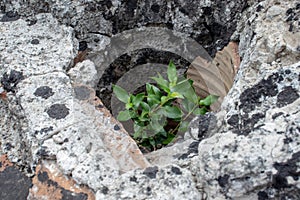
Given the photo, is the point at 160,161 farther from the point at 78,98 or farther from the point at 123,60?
the point at 123,60

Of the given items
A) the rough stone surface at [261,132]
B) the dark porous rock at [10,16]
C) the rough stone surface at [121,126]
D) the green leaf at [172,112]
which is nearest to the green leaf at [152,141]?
the green leaf at [172,112]

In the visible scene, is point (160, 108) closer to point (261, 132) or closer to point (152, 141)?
point (152, 141)

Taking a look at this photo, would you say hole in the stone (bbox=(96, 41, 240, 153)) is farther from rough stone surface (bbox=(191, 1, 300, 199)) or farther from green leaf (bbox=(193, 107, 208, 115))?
rough stone surface (bbox=(191, 1, 300, 199))

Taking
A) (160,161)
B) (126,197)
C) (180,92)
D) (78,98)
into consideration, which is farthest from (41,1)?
(126,197)

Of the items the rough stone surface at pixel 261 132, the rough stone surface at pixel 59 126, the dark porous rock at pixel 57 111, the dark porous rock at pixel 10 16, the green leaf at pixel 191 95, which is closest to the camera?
the rough stone surface at pixel 261 132

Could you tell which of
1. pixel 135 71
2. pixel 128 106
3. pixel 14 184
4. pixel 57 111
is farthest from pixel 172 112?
pixel 14 184

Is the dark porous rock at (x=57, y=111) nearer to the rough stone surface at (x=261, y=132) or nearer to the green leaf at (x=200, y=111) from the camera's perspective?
the rough stone surface at (x=261, y=132)
